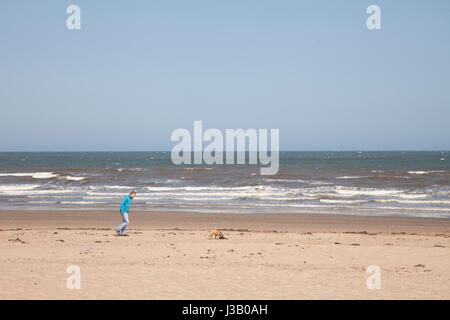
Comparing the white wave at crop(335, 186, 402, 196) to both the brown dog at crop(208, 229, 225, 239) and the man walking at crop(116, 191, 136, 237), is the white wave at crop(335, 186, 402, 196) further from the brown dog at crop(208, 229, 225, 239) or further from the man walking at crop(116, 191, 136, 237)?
the man walking at crop(116, 191, 136, 237)

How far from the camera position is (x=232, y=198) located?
1151 inches

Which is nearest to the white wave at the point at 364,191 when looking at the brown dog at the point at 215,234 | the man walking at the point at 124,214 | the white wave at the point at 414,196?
the white wave at the point at 414,196

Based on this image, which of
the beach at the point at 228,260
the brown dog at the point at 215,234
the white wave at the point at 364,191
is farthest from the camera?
the white wave at the point at 364,191

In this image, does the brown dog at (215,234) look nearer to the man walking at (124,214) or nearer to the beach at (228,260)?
the beach at (228,260)

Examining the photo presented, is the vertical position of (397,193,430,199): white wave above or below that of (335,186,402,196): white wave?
above

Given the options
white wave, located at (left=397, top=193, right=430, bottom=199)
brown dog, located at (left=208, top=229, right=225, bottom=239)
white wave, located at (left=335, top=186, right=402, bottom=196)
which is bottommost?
white wave, located at (left=335, top=186, right=402, bottom=196)

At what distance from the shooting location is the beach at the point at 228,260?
26.7 ft

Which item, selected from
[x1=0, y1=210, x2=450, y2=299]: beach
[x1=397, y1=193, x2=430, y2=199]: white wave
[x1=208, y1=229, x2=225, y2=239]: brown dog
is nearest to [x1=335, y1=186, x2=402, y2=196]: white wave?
[x1=397, y1=193, x2=430, y2=199]: white wave

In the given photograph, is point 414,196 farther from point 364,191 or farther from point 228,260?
point 228,260

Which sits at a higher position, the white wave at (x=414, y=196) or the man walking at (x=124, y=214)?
the man walking at (x=124, y=214)

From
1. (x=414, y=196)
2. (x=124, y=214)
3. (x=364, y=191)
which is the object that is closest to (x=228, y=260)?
(x=124, y=214)

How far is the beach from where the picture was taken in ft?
26.7

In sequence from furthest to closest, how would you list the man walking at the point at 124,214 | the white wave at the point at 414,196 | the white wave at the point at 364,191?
the white wave at the point at 364,191
the white wave at the point at 414,196
the man walking at the point at 124,214
